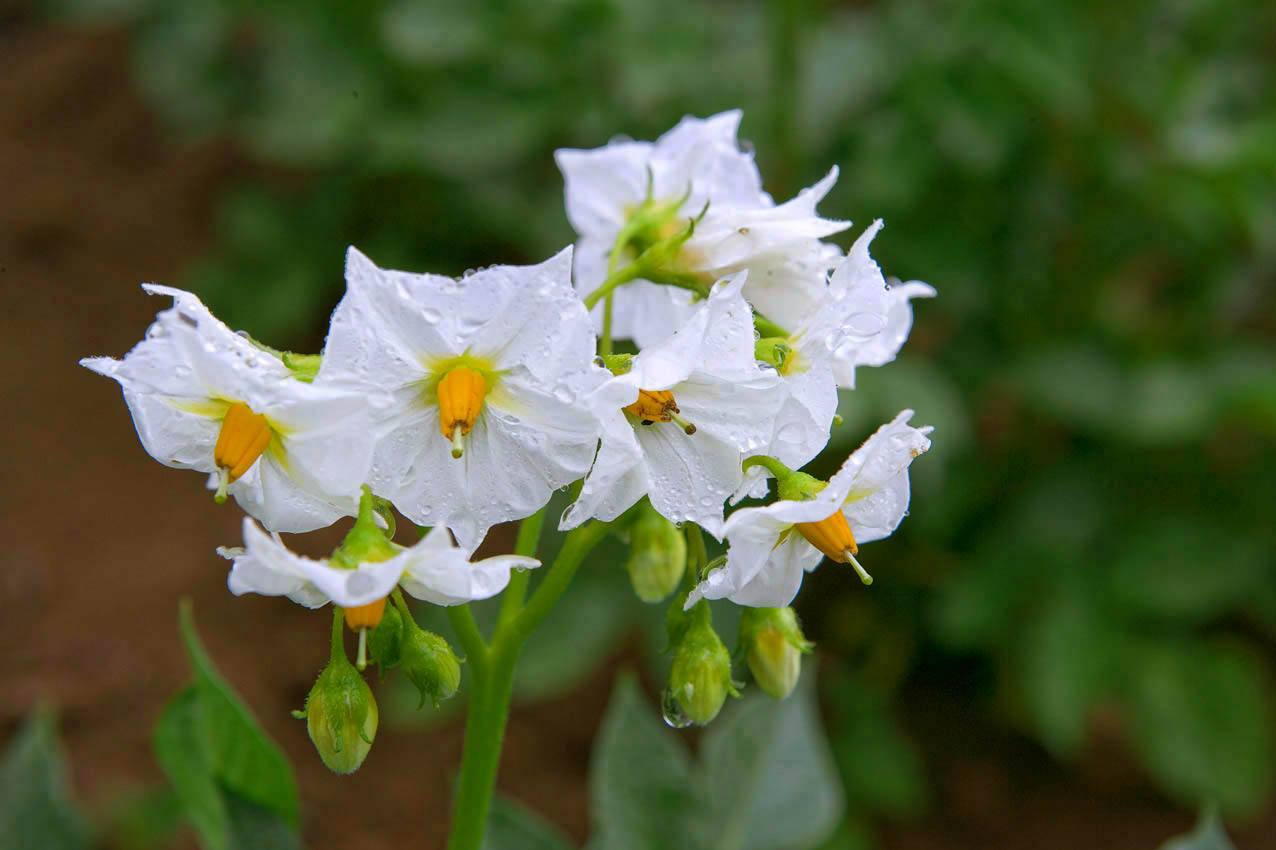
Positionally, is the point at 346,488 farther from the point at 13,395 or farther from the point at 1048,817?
the point at 13,395

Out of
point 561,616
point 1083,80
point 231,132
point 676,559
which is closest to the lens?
point 676,559

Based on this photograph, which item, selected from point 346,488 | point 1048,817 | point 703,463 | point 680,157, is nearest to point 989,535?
point 1048,817

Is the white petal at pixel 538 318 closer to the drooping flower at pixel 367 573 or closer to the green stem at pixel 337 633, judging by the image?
the drooping flower at pixel 367 573

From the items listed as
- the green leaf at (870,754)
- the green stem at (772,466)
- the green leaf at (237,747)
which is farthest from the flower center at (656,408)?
the green leaf at (870,754)

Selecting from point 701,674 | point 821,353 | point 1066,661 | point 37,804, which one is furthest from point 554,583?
point 1066,661

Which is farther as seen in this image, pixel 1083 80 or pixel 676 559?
pixel 1083 80

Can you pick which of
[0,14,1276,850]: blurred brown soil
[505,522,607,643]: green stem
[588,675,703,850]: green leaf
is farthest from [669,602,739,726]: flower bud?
[0,14,1276,850]: blurred brown soil
